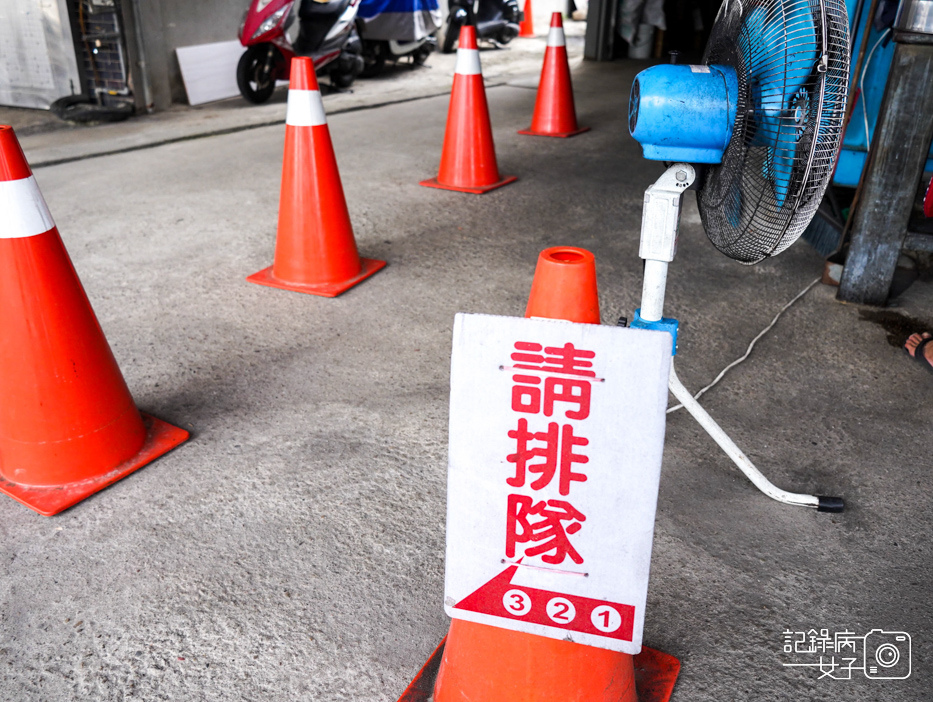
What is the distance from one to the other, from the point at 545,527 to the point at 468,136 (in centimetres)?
345

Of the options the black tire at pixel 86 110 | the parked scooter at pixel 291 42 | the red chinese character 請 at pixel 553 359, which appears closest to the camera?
the red chinese character 請 at pixel 553 359

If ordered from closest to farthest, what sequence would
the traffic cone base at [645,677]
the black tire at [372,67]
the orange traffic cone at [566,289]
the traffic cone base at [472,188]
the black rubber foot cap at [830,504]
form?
the orange traffic cone at [566,289] → the traffic cone base at [645,677] → the black rubber foot cap at [830,504] → the traffic cone base at [472,188] → the black tire at [372,67]

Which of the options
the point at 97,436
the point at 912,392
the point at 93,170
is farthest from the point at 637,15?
the point at 97,436

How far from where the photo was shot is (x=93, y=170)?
4.66 metres

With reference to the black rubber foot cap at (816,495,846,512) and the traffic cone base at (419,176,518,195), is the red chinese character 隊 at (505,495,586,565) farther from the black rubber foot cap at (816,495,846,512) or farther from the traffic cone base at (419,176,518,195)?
the traffic cone base at (419,176,518,195)

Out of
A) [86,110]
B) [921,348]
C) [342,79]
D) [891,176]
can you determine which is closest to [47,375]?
[921,348]

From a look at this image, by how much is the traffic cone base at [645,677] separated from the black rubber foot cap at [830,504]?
2.12 ft

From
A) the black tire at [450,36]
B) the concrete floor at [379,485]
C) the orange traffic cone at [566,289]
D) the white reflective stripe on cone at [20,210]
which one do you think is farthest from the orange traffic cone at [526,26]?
the orange traffic cone at [566,289]

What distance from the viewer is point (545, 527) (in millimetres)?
1128

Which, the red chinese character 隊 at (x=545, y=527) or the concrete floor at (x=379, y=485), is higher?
the red chinese character 隊 at (x=545, y=527)

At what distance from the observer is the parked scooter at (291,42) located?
6.50m

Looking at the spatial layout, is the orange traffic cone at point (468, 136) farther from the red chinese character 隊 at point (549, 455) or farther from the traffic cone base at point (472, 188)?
the red chinese character 隊 at point (549, 455)

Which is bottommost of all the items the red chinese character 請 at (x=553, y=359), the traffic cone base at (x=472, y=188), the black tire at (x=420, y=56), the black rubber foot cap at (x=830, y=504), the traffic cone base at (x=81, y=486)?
the traffic cone base at (x=81, y=486)

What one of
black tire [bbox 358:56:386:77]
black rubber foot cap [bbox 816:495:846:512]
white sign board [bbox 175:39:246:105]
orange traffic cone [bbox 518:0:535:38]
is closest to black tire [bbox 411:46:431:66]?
black tire [bbox 358:56:386:77]
